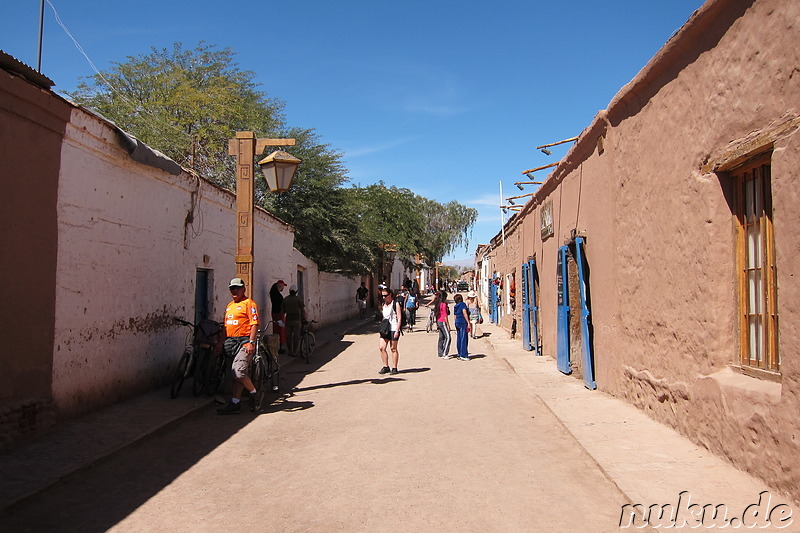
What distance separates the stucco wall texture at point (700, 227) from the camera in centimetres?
454

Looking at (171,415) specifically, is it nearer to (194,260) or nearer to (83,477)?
(83,477)

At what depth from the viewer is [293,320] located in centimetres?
1442

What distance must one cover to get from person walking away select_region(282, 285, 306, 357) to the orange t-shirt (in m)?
6.14

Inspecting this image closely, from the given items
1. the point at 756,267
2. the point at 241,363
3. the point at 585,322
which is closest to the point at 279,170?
the point at 241,363

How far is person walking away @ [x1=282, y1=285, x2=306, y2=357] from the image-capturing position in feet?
47.3

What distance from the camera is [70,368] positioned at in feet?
23.5

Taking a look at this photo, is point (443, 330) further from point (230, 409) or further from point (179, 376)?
point (230, 409)

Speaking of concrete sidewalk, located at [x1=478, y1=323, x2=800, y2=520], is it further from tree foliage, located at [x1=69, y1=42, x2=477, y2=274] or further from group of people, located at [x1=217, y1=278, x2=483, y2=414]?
tree foliage, located at [x1=69, y1=42, x2=477, y2=274]

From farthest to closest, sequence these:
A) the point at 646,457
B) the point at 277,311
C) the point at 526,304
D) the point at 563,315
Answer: the point at 526,304, the point at 277,311, the point at 563,315, the point at 646,457

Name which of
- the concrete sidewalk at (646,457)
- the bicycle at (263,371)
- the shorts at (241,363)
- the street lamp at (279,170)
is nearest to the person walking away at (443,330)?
the bicycle at (263,371)

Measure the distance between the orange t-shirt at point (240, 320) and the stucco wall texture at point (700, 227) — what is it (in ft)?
16.1

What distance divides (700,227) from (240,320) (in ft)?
18.2

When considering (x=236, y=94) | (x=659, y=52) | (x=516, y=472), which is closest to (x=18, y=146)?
(x=516, y=472)

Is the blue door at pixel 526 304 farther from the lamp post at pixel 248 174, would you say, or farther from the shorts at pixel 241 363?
the shorts at pixel 241 363
